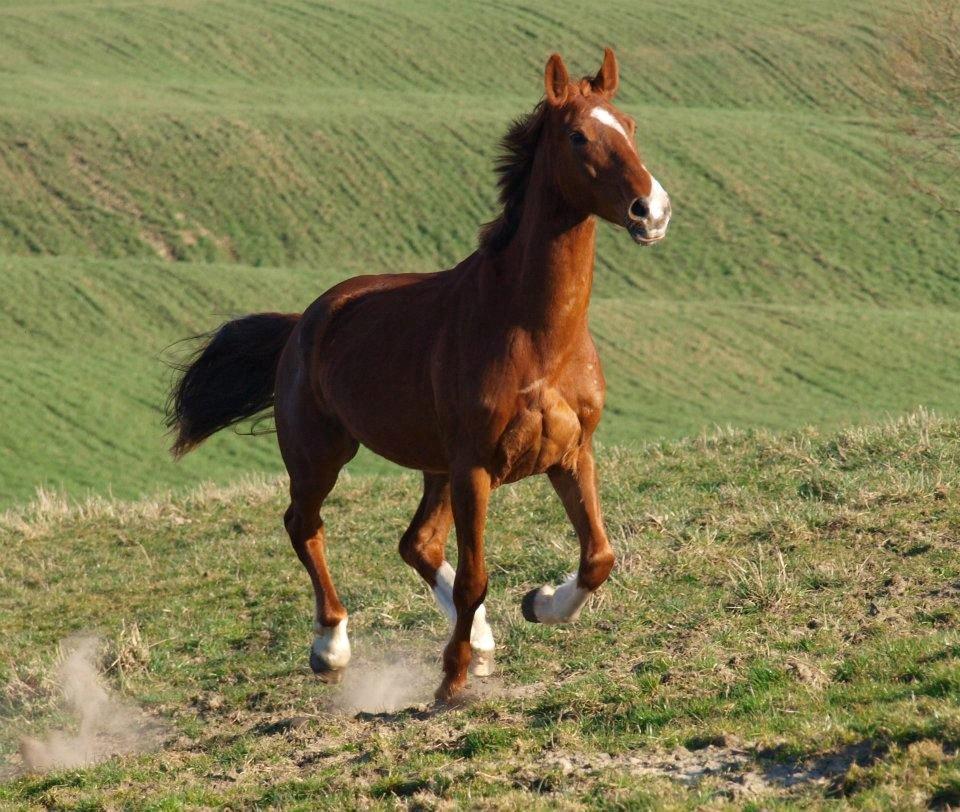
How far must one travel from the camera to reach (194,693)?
829cm

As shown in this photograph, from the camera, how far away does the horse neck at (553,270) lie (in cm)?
680

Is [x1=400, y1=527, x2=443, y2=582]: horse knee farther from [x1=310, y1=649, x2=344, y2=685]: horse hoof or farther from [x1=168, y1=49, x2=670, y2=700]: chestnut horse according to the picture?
[x1=310, y1=649, x2=344, y2=685]: horse hoof

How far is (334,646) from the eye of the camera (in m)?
8.09

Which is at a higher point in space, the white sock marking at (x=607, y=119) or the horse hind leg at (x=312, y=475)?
the white sock marking at (x=607, y=119)

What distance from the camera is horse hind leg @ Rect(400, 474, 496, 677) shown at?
7.88 meters

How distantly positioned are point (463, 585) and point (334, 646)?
139 centimetres

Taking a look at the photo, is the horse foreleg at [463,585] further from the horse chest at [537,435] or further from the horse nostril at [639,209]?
the horse nostril at [639,209]

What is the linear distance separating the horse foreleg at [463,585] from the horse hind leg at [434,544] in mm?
517

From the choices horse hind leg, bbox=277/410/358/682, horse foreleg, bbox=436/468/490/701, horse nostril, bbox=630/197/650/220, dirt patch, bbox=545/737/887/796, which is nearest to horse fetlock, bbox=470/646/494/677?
horse foreleg, bbox=436/468/490/701

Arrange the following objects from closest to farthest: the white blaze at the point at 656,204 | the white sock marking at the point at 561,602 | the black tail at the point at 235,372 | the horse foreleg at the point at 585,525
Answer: the white blaze at the point at 656,204
the horse foreleg at the point at 585,525
the white sock marking at the point at 561,602
the black tail at the point at 235,372

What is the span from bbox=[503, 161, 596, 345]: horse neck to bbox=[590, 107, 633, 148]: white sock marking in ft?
1.42

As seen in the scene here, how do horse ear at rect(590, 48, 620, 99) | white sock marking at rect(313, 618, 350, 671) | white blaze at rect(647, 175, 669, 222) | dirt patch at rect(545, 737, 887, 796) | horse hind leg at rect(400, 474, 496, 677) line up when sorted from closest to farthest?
dirt patch at rect(545, 737, 887, 796) < white blaze at rect(647, 175, 669, 222) < horse ear at rect(590, 48, 620, 99) < horse hind leg at rect(400, 474, 496, 677) < white sock marking at rect(313, 618, 350, 671)

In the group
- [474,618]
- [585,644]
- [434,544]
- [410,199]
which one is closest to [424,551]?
[434,544]

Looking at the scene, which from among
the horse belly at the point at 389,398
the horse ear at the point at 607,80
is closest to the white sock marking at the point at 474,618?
the horse belly at the point at 389,398
